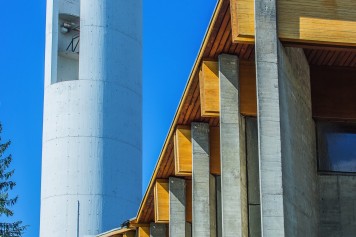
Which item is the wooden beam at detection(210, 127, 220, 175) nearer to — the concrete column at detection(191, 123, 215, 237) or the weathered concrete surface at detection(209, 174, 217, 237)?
the weathered concrete surface at detection(209, 174, 217, 237)

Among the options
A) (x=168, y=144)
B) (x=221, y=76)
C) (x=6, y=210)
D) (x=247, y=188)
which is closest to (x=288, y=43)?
(x=221, y=76)

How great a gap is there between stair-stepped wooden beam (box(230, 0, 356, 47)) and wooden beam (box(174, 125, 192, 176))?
7.03 meters

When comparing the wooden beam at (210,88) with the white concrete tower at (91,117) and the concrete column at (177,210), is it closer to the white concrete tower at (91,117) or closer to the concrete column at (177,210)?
the concrete column at (177,210)

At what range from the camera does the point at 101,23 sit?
1769 inches

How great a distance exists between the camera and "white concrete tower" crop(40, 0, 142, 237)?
4210 centimetres

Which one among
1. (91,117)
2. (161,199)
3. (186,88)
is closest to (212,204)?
(186,88)

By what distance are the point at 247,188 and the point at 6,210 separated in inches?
912

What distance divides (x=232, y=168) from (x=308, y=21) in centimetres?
369

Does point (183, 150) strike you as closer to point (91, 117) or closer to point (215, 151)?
point (215, 151)

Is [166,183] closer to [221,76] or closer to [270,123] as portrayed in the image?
[221,76]

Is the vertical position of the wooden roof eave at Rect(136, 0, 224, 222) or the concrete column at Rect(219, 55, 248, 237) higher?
the wooden roof eave at Rect(136, 0, 224, 222)

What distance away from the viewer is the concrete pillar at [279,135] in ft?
51.2

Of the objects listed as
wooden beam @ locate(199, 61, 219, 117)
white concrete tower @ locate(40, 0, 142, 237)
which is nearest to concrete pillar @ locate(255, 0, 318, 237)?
wooden beam @ locate(199, 61, 219, 117)

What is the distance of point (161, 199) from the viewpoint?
27.7 metres
